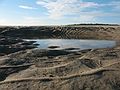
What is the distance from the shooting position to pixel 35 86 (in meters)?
11.6

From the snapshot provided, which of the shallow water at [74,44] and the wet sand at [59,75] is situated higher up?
the wet sand at [59,75]

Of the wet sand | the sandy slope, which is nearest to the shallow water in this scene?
the wet sand

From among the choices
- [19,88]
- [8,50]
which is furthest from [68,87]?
[8,50]

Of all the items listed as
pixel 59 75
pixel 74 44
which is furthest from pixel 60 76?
pixel 74 44

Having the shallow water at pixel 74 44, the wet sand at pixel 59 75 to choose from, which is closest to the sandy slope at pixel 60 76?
the wet sand at pixel 59 75

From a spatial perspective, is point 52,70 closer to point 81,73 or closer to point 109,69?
point 81,73

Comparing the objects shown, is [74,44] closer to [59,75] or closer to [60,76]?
[59,75]

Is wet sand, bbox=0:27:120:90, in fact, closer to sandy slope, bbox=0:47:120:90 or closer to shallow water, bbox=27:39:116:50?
sandy slope, bbox=0:47:120:90

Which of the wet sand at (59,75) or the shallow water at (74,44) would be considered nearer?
the wet sand at (59,75)

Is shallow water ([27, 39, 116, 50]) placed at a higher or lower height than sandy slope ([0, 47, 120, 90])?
lower

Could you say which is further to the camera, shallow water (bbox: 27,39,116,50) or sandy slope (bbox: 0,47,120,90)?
shallow water (bbox: 27,39,116,50)

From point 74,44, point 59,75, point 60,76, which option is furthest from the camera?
point 74,44

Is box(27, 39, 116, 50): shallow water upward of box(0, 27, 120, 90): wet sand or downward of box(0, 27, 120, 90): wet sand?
downward

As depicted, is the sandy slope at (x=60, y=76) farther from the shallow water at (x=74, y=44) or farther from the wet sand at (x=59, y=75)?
the shallow water at (x=74, y=44)
